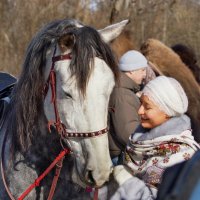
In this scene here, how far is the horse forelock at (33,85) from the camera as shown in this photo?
3277 mm

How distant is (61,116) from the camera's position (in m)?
3.20

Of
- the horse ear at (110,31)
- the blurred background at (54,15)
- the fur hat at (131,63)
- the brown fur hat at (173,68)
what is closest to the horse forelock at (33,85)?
the horse ear at (110,31)

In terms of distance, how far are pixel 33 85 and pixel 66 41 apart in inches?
11.4

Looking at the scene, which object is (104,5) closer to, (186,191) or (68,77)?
(68,77)

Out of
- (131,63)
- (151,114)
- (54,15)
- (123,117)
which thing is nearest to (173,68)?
(131,63)

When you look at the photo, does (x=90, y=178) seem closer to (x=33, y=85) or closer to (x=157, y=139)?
(x=157, y=139)

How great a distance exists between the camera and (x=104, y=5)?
39.5ft

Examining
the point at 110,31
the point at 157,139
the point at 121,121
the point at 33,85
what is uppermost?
the point at 110,31

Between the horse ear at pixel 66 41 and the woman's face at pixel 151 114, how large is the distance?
488mm

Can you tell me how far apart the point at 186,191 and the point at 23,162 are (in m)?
1.98

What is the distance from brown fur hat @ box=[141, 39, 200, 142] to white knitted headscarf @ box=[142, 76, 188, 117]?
2.08 meters

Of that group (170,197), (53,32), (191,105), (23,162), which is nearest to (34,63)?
(53,32)

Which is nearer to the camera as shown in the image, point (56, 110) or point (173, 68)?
point (56, 110)

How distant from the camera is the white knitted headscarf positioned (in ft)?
9.87
